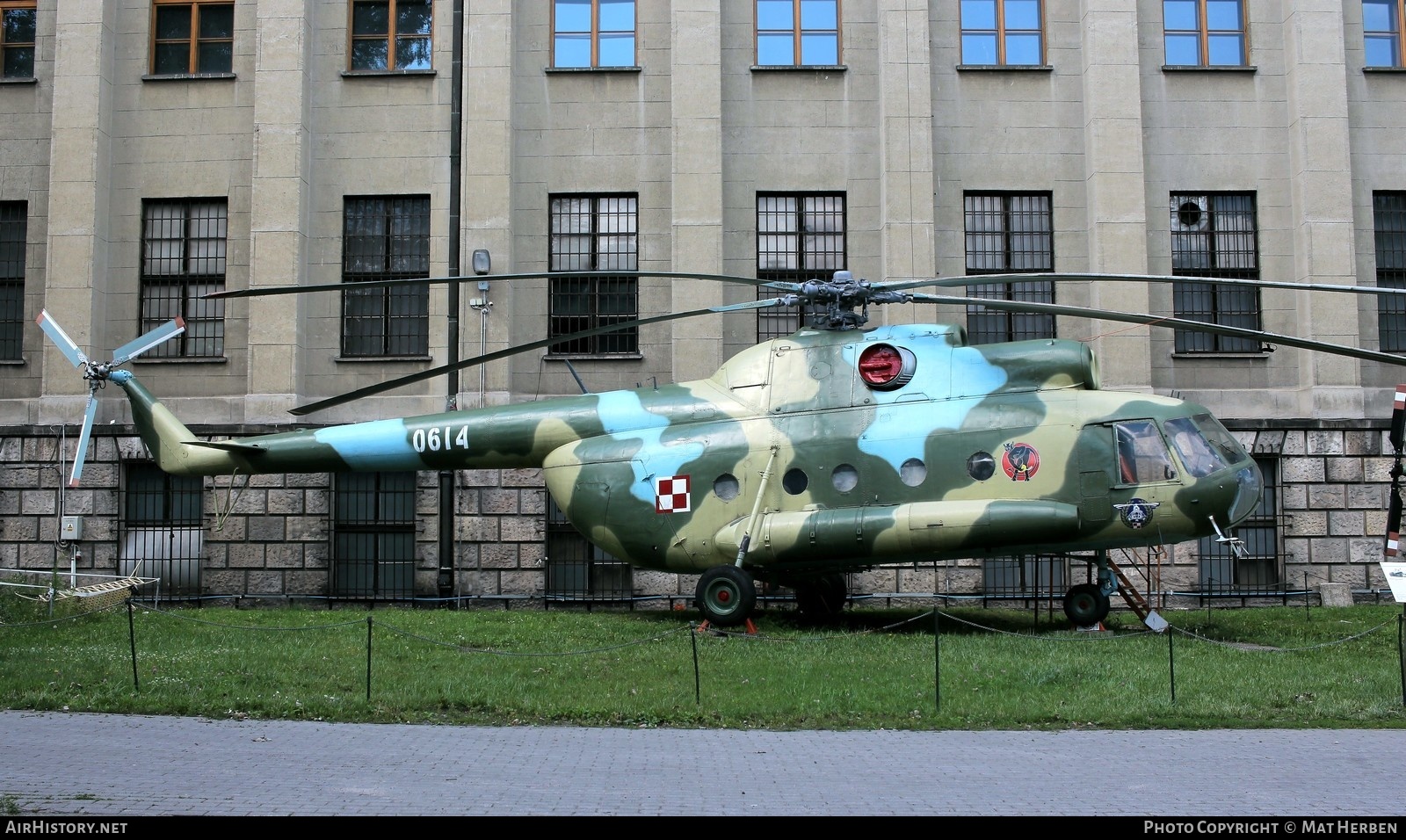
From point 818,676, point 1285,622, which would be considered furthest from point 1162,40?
point 818,676

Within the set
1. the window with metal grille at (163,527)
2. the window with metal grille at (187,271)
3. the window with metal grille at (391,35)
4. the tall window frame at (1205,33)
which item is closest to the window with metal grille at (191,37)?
the window with metal grille at (391,35)

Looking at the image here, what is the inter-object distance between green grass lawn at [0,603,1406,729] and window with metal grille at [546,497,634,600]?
5723 mm

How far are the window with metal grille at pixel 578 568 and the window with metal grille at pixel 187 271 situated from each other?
7854 mm

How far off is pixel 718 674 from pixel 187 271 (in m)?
16.6

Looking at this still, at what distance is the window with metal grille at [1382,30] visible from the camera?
25.2 meters

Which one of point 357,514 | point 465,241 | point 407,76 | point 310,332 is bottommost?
point 357,514

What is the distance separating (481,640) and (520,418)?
3361 mm

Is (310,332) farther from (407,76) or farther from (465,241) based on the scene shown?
(407,76)

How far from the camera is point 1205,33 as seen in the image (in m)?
25.2

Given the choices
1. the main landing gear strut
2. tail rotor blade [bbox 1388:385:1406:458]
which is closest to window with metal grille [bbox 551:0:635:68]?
the main landing gear strut

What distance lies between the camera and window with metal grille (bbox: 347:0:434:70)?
991 inches

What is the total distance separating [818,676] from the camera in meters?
13.5

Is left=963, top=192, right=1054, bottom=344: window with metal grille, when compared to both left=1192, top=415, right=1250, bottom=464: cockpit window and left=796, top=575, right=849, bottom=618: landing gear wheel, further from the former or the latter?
left=1192, top=415, right=1250, bottom=464: cockpit window

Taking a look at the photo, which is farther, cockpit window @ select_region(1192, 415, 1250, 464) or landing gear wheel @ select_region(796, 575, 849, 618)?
landing gear wheel @ select_region(796, 575, 849, 618)
